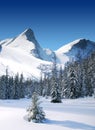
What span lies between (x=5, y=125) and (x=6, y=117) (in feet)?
9.04

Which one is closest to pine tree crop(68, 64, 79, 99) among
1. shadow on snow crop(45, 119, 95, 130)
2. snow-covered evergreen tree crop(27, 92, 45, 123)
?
snow-covered evergreen tree crop(27, 92, 45, 123)

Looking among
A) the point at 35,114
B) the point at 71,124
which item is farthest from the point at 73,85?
the point at 71,124

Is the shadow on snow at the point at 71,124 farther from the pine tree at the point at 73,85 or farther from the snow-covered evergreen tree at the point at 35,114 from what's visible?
the pine tree at the point at 73,85

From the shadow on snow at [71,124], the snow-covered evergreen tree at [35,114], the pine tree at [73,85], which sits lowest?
the shadow on snow at [71,124]

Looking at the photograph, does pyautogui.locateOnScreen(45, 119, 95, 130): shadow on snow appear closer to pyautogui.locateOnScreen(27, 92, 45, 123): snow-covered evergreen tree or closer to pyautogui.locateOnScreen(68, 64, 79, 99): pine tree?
pyautogui.locateOnScreen(27, 92, 45, 123): snow-covered evergreen tree

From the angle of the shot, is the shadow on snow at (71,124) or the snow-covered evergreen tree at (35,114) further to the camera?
the snow-covered evergreen tree at (35,114)

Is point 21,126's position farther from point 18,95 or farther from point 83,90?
point 18,95

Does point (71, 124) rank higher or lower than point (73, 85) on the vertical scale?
lower

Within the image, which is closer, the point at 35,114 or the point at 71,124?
the point at 71,124

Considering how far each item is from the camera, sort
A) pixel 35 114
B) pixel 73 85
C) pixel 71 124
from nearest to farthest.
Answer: pixel 71 124, pixel 35 114, pixel 73 85

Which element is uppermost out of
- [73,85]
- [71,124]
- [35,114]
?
[73,85]

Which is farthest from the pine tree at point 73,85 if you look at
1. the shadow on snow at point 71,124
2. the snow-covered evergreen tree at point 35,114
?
the shadow on snow at point 71,124

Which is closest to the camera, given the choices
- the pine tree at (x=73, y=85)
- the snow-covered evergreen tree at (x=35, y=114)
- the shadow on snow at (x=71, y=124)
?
the shadow on snow at (x=71, y=124)

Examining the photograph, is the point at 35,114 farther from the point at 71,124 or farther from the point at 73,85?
the point at 73,85
